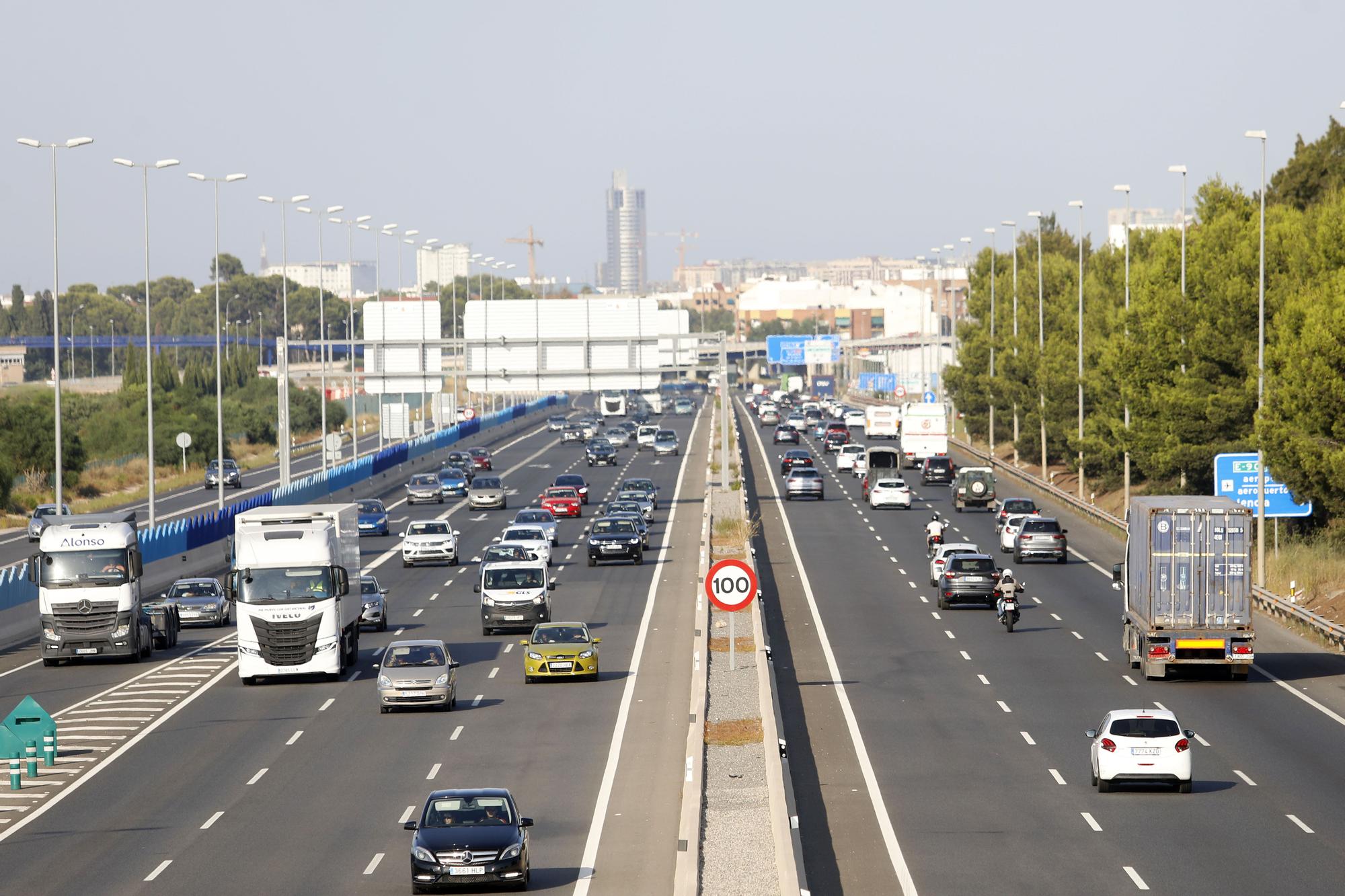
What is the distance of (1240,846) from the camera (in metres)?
22.0

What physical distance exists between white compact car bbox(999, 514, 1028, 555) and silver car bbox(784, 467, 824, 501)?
70.0ft

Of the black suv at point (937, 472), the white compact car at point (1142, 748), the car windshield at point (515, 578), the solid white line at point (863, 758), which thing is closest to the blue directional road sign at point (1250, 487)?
the solid white line at point (863, 758)

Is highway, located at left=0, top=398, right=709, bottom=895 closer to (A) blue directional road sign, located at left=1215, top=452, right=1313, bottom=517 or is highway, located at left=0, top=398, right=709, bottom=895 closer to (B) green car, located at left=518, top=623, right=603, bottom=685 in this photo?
(B) green car, located at left=518, top=623, right=603, bottom=685

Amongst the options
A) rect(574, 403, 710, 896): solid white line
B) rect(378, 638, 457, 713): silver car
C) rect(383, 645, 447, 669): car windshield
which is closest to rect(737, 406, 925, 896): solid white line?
rect(574, 403, 710, 896): solid white line

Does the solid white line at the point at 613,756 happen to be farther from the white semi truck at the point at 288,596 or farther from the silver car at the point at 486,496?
the silver car at the point at 486,496

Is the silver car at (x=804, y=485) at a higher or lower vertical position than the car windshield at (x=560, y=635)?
lower

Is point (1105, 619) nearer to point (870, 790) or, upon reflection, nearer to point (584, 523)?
point (870, 790)

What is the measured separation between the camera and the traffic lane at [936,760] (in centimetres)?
2128

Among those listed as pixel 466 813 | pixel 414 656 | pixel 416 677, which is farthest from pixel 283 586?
pixel 466 813

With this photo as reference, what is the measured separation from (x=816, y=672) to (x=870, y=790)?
12.0 meters

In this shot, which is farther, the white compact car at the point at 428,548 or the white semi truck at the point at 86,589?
the white compact car at the point at 428,548

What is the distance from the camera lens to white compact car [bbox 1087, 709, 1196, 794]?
83.1ft

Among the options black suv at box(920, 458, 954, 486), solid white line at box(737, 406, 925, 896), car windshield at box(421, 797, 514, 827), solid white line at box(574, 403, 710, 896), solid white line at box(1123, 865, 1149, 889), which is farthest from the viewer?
black suv at box(920, 458, 954, 486)

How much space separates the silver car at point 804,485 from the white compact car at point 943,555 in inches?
1262
